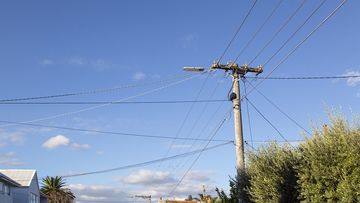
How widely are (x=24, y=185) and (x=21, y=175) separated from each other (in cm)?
302

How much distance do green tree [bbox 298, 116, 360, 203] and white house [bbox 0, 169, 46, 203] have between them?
139ft

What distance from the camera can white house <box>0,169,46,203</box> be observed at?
55906 mm

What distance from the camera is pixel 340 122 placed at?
15383 millimetres

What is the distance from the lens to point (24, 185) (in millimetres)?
56594

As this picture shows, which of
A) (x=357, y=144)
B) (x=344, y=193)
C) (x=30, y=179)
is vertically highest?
(x=30, y=179)

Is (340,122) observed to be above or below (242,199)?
above

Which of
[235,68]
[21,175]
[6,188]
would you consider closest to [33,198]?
[21,175]

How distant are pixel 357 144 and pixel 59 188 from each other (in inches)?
2855

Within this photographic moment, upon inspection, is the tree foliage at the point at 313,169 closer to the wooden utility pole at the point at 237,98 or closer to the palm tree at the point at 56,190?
the wooden utility pole at the point at 237,98

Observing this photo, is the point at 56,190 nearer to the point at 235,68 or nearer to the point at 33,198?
the point at 33,198

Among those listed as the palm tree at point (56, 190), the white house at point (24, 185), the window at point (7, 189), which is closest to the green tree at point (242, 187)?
the window at point (7, 189)

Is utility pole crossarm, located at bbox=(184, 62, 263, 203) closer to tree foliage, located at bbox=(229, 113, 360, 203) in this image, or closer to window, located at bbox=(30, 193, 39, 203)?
tree foliage, located at bbox=(229, 113, 360, 203)

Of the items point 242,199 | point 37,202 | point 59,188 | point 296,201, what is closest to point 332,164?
point 296,201

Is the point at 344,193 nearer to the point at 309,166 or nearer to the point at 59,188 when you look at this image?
the point at 309,166
